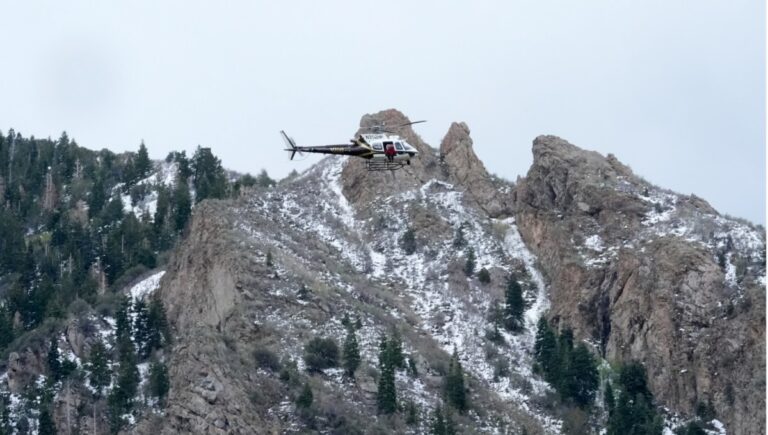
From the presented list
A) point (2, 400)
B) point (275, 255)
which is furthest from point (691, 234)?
point (2, 400)

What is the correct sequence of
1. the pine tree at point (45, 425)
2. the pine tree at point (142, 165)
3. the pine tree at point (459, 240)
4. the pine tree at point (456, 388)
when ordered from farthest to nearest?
1. the pine tree at point (142, 165)
2. the pine tree at point (459, 240)
3. the pine tree at point (45, 425)
4. the pine tree at point (456, 388)

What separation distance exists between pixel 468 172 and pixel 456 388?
2790cm

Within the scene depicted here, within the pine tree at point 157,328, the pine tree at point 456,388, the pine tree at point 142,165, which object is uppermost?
the pine tree at point 142,165

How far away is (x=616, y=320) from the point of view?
9906cm

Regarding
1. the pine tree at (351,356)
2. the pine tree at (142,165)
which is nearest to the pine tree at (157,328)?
the pine tree at (351,356)

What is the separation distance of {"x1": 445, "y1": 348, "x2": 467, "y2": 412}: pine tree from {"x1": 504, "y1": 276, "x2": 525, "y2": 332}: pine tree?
8.39m

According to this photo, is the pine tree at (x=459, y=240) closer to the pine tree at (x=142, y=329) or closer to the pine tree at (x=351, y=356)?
the pine tree at (x=351, y=356)

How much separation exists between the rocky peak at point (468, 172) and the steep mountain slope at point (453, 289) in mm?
138

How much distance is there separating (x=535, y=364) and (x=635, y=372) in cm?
570

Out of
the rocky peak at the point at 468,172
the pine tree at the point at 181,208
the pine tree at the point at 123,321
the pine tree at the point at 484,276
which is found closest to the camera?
the pine tree at the point at 123,321

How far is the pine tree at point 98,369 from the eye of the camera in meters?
97.9

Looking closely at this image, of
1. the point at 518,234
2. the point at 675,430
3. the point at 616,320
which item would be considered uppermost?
the point at 518,234

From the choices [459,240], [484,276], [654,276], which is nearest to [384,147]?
[654,276]

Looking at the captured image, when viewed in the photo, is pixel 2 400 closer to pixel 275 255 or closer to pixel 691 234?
pixel 275 255
